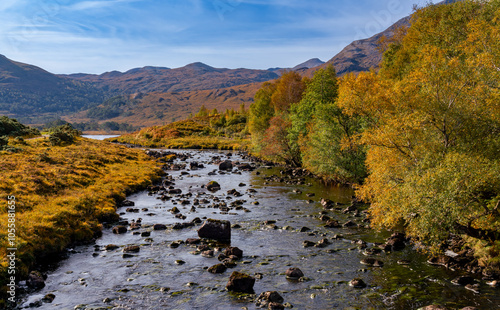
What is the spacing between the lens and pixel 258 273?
2320 cm

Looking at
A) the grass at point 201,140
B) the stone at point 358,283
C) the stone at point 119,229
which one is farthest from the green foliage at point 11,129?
the stone at point 358,283

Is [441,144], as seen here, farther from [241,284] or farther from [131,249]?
[131,249]

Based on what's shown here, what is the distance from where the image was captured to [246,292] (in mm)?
20422

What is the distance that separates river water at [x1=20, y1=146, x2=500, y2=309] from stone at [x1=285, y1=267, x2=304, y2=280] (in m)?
0.57

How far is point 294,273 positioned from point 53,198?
2986 centimetres

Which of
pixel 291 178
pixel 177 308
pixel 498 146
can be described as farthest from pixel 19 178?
pixel 498 146

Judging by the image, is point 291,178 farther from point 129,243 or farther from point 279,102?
point 279,102

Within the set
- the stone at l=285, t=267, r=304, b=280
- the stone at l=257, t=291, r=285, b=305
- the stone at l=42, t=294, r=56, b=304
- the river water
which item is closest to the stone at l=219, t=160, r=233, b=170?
the river water

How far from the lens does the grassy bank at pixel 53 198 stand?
2506cm

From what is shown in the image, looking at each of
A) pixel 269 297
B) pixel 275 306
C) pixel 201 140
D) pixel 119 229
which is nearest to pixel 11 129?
pixel 119 229

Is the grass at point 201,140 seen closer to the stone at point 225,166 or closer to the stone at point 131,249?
the stone at point 225,166

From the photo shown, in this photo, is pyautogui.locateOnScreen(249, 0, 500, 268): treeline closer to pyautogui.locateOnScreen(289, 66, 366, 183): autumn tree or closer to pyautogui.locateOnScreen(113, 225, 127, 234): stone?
pyautogui.locateOnScreen(289, 66, 366, 183): autumn tree

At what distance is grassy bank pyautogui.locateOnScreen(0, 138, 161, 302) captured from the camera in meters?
25.1

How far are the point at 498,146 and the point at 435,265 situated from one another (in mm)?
10716
